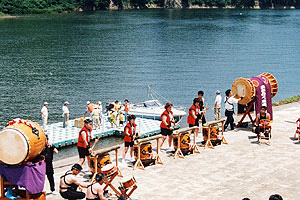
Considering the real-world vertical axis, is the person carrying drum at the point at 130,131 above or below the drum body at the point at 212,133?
above

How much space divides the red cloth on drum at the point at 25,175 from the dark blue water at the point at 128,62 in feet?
72.6

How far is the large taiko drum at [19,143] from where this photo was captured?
11211 millimetres

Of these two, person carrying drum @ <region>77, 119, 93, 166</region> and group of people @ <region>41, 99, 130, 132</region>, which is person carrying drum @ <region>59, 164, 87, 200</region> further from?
group of people @ <region>41, 99, 130, 132</region>

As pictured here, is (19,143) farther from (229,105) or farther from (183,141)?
(229,105)

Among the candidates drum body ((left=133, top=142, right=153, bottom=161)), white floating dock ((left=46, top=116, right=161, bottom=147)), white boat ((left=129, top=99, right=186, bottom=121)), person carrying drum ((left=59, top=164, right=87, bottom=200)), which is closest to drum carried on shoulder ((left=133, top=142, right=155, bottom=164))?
drum body ((left=133, top=142, right=153, bottom=161))

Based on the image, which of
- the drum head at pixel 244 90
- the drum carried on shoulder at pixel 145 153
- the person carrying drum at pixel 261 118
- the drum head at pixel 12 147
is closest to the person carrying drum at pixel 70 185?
the drum head at pixel 12 147

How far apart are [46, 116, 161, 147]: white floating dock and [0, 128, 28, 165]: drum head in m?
13.9

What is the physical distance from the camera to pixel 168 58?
220ft

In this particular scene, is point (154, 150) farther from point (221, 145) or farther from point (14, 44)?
point (14, 44)

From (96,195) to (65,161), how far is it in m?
6.30

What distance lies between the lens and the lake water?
42.6 meters

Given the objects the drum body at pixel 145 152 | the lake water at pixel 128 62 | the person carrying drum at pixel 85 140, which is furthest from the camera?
the lake water at pixel 128 62

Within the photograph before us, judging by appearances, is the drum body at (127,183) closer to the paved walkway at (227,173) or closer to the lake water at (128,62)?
the paved walkway at (227,173)

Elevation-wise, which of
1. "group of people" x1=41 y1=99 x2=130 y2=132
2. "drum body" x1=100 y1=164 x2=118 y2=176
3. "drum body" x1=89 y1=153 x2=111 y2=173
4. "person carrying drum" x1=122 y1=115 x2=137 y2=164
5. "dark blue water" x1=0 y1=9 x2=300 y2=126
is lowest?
"dark blue water" x1=0 y1=9 x2=300 y2=126
